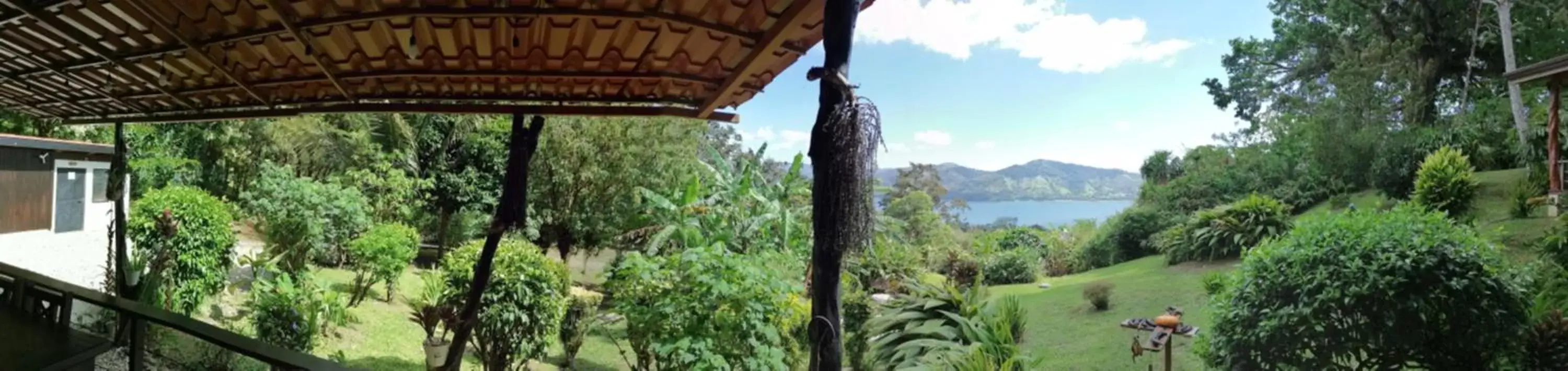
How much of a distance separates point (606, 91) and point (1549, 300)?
18.9ft

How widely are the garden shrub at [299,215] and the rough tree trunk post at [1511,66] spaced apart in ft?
48.8

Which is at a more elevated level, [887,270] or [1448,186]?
[1448,186]

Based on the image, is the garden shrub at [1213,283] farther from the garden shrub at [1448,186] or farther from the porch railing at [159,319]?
the porch railing at [159,319]

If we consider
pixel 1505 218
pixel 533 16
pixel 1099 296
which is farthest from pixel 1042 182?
pixel 533 16

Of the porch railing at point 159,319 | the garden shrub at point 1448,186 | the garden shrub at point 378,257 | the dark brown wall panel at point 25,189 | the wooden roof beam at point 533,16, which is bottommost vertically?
the garden shrub at point 378,257

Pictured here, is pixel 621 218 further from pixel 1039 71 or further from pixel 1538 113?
pixel 1039 71

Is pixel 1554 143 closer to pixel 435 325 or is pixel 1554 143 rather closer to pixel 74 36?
pixel 435 325

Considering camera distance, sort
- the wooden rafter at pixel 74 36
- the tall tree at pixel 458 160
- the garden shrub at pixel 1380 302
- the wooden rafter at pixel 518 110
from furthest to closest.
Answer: the tall tree at pixel 458 160
the garden shrub at pixel 1380 302
the wooden rafter at pixel 518 110
the wooden rafter at pixel 74 36

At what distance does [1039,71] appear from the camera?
3625 centimetres

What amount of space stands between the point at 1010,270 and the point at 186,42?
11.9 meters

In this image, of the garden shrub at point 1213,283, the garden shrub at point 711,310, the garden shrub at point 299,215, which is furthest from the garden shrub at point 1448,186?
the garden shrub at point 299,215

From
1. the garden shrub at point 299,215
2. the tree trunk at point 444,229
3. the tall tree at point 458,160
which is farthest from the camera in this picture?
the tree trunk at point 444,229

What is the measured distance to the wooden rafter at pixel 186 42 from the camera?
2.13m

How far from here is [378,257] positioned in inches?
303
